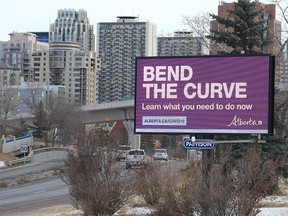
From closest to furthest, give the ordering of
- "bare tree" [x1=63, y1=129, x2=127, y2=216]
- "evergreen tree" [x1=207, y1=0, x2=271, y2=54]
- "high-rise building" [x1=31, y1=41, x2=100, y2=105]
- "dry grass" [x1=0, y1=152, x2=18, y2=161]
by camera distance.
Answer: "bare tree" [x1=63, y1=129, x2=127, y2=216]
"evergreen tree" [x1=207, y1=0, x2=271, y2=54]
"dry grass" [x1=0, y1=152, x2=18, y2=161]
"high-rise building" [x1=31, y1=41, x2=100, y2=105]

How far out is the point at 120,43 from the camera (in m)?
195

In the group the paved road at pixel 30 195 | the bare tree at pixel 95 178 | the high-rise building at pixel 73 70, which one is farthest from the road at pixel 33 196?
the high-rise building at pixel 73 70

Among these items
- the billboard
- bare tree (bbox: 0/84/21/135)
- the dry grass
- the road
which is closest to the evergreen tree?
the road

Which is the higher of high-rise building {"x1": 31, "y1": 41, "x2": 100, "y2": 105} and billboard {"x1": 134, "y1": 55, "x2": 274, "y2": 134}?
high-rise building {"x1": 31, "y1": 41, "x2": 100, "y2": 105}

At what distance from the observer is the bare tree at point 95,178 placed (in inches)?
566

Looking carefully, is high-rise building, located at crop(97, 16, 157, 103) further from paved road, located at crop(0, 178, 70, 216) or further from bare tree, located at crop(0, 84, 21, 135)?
paved road, located at crop(0, 178, 70, 216)

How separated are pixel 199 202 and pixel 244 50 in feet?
40.5

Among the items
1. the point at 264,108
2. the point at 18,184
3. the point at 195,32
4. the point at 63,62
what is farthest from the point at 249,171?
the point at 63,62

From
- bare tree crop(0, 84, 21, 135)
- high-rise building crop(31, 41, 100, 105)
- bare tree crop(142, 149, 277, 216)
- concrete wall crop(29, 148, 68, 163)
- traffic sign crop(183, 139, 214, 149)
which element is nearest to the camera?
bare tree crop(142, 149, 277, 216)

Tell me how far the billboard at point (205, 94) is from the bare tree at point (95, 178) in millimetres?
1778

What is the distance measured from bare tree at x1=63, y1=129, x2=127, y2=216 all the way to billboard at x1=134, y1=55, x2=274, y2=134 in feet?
5.83

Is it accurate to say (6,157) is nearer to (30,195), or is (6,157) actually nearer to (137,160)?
(30,195)

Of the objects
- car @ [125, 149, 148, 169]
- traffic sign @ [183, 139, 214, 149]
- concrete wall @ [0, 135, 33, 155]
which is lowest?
concrete wall @ [0, 135, 33, 155]

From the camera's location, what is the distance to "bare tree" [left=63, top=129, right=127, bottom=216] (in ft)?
47.1
